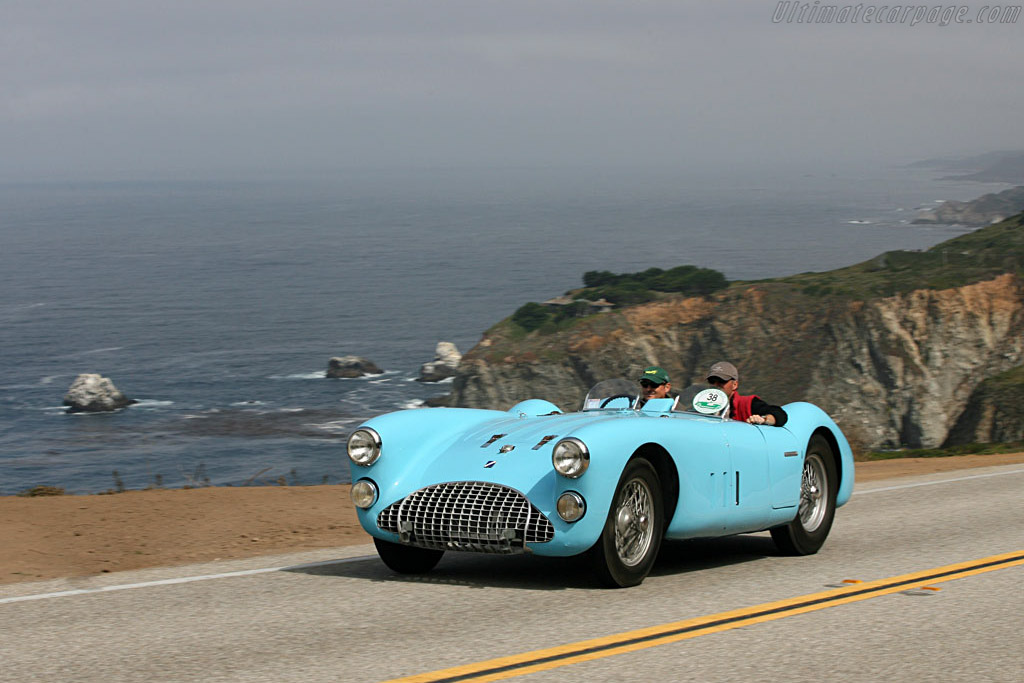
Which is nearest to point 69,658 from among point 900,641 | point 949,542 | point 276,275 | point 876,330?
point 900,641

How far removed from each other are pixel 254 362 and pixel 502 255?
83.6 metres

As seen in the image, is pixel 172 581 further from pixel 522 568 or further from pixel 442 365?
pixel 442 365

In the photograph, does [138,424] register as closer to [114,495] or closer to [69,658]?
[114,495]

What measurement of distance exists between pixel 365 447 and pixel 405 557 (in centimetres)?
74

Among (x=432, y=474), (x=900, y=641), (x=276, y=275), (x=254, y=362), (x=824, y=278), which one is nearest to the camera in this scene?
(x=900, y=641)

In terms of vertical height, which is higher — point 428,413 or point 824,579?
point 428,413

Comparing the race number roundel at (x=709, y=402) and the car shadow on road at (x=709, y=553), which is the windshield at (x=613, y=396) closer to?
the race number roundel at (x=709, y=402)

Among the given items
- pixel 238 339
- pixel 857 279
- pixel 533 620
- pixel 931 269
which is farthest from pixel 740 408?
pixel 238 339

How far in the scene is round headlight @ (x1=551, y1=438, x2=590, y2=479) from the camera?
6.97 meters

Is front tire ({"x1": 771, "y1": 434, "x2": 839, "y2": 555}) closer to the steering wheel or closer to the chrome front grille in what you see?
the steering wheel

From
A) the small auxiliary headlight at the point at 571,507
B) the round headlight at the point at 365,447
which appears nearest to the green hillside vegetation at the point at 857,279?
the round headlight at the point at 365,447

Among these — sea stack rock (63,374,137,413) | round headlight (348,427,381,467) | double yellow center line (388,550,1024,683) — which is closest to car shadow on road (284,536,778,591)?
round headlight (348,427,381,467)

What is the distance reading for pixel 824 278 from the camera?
321ft

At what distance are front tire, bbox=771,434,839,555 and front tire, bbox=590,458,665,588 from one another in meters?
1.68
